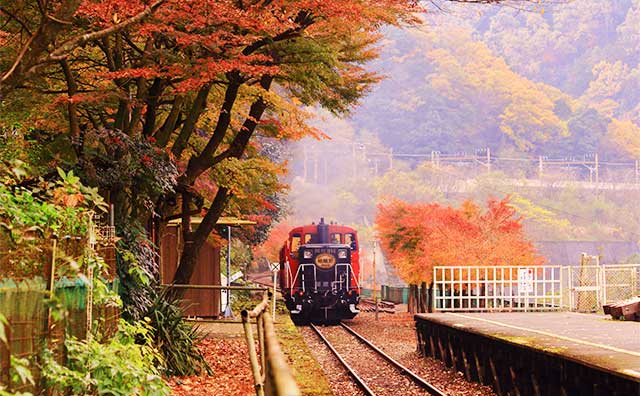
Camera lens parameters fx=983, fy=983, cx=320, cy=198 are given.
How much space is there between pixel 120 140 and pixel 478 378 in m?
6.30

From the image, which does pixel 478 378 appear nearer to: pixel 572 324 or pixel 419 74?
pixel 572 324

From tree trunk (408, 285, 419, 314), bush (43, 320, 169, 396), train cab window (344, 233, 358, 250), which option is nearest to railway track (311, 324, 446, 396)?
bush (43, 320, 169, 396)

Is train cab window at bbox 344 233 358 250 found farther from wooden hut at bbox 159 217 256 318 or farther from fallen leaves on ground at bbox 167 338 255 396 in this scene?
fallen leaves on ground at bbox 167 338 255 396

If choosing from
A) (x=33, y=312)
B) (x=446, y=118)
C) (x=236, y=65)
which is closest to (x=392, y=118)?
(x=446, y=118)

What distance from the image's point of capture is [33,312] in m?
6.00

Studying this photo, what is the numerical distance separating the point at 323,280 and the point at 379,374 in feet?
43.2

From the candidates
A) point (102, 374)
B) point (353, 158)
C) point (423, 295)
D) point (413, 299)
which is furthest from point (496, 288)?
point (353, 158)

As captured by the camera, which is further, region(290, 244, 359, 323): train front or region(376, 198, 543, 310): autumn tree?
region(376, 198, 543, 310): autumn tree

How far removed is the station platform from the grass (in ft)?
7.58

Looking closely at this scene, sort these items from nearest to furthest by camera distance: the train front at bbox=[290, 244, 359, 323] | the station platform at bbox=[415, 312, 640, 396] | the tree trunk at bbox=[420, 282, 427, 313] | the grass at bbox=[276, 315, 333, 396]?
the station platform at bbox=[415, 312, 640, 396] → the grass at bbox=[276, 315, 333, 396] → the train front at bbox=[290, 244, 359, 323] → the tree trunk at bbox=[420, 282, 427, 313]

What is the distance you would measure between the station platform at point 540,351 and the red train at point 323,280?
10.4m

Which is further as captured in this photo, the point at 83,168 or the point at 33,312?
the point at 83,168

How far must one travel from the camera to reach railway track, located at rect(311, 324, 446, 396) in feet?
46.0

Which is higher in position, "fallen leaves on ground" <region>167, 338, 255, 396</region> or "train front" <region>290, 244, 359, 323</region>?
"train front" <region>290, 244, 359, 323</region>
